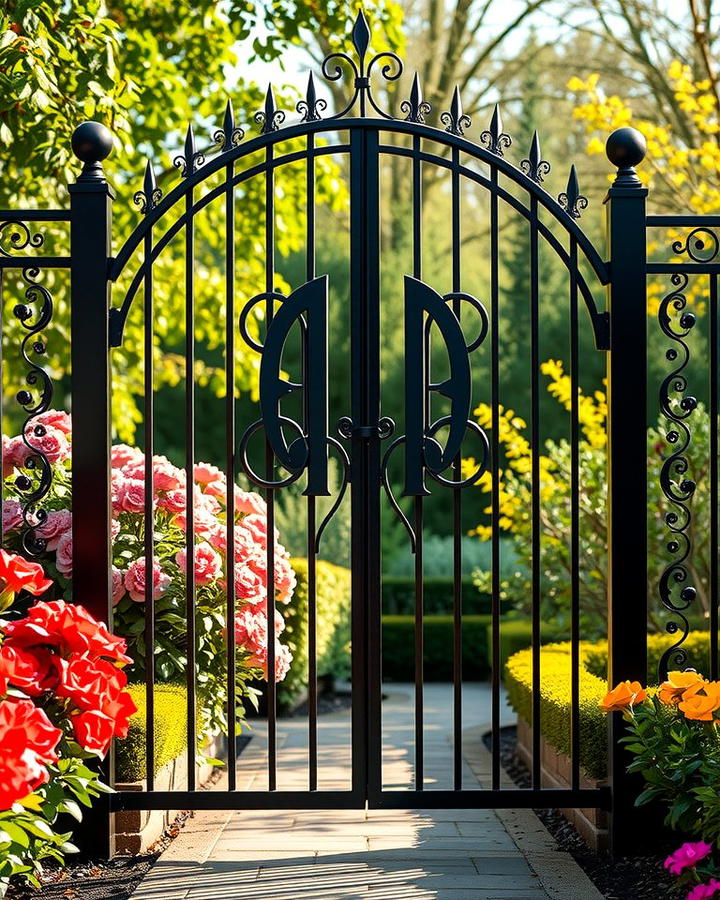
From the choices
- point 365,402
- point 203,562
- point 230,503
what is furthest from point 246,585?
point 365,402

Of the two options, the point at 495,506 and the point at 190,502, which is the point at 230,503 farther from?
the point at 495,506

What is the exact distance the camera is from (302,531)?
33.5 ft

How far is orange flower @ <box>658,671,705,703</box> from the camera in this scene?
3.58 m

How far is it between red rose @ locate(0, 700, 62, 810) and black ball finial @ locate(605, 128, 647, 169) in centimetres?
276

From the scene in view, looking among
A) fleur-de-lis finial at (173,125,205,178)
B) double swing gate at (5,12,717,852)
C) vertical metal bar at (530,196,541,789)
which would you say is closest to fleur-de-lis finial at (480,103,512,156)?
double swing gate at (5,12,717,852)

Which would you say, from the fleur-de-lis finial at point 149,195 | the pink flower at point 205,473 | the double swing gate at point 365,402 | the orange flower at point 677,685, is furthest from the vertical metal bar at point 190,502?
the orange flower at point 677,685

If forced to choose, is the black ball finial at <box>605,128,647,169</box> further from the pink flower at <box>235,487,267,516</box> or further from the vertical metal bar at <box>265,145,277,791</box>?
the pink flower at <box>235,487,267,516</box>

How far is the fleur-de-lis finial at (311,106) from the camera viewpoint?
13.3 ft

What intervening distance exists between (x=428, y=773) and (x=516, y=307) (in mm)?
10257

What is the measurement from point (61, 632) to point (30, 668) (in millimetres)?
260

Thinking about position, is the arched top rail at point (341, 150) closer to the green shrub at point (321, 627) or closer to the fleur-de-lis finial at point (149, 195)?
the fleur-de-lis finial at point (149, 195)

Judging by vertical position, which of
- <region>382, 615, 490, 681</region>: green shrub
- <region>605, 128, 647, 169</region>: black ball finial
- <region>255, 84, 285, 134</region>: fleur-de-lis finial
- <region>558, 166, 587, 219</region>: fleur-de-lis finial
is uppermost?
<region>255, 84, 285, 134</region>: fleur-de-lis finial

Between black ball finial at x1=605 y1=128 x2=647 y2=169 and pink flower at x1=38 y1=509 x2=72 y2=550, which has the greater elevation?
black ball finial at x1=605 y1=128 x2=647 y2=169

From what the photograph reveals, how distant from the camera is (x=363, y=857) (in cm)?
407
